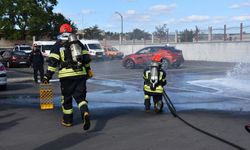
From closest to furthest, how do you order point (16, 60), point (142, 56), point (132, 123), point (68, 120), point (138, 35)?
point (68, 120) < point (132, 123) < point (142, 56) < point (16, 60) < point (138, 35)

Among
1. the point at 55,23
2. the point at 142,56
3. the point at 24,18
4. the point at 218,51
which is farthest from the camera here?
the point at 55,23

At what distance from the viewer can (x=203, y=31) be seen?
40219 mm

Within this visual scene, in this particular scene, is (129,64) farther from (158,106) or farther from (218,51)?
(158,106)

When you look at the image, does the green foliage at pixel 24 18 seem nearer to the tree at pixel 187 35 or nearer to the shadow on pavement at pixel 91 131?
the tree at pixel 187 35

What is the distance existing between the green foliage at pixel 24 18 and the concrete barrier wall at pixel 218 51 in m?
26.5

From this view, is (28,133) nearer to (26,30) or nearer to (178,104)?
(178,104)

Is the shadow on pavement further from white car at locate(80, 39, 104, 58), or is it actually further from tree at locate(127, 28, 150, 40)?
tree at locate(127, 28, 150, 40)

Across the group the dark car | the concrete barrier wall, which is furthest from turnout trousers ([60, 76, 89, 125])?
the concrete barrier wall

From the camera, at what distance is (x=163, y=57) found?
28.2 metres

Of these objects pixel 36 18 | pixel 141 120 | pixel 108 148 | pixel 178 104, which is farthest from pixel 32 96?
pixel 36 18

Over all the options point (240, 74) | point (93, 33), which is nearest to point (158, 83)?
point (240, 74)

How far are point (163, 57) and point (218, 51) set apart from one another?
37.1 ft

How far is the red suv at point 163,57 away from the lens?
28.3 metres

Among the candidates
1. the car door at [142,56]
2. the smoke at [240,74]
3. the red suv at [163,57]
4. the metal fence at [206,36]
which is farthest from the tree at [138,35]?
the smoke at [240,74]
